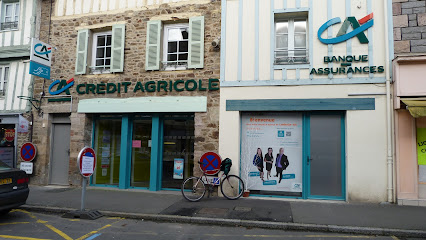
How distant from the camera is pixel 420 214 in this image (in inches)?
248

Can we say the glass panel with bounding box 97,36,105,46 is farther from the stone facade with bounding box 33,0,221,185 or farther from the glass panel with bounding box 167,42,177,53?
the glass panel with bounding box 167,42,177,53

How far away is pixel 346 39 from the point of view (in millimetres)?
7844

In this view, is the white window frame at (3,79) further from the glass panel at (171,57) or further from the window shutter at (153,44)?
the glass panel at (171,57)

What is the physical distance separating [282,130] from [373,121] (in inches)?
92.8

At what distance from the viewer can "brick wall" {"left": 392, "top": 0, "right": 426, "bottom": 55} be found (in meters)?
7.48

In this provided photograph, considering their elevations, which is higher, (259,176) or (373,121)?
(373,121)

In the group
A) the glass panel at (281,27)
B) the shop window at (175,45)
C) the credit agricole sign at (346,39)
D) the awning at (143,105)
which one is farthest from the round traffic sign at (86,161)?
the glass panel at (281,27)

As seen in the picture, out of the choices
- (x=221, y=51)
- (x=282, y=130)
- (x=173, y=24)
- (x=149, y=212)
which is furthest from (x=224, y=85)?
(x=149, y=212)

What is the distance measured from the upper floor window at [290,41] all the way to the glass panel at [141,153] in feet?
15.2

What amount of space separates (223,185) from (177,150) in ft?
6.41

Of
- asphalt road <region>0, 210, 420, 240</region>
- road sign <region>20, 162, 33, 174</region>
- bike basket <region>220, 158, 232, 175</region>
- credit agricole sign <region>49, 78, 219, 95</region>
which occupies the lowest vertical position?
asphalt road <region>0, 210, 420, 240</region>

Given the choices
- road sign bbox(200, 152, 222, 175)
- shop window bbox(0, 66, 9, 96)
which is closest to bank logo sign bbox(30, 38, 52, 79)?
shop window bbox(0, 66, 9, 96)

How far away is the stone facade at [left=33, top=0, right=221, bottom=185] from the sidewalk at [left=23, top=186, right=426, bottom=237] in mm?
1774

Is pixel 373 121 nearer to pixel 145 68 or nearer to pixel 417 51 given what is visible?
pixel 417 51
